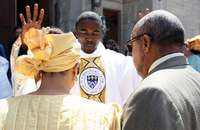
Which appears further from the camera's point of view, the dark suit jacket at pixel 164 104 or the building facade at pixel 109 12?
the building facade at pixel 109 12

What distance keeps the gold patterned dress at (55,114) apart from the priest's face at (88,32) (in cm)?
188

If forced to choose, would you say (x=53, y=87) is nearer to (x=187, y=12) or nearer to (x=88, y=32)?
(x=88, y=32)

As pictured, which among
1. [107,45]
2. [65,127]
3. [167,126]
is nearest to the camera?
[167,126]

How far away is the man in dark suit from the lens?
83.7 inches

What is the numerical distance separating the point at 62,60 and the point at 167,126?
0.75m

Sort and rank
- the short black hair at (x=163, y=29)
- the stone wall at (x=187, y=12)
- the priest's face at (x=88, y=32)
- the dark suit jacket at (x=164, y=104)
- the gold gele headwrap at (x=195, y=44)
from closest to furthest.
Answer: the dark suit jacket at (x=164, y=104), the short black hair at (x=163, y=29), the priest's face at (x=88, y=32), the gold gele headwrap at (x=195, y=44), the stone wall at (x=187, y=12)

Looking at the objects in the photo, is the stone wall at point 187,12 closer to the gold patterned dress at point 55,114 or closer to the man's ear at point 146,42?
the gold patterned dress at point 55,114

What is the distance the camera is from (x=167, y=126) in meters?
2.10

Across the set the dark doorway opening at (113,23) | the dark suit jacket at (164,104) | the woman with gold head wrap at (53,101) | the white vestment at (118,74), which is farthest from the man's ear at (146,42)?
the dark doorway opening at (113,23)

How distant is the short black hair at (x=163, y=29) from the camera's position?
2.37 meters

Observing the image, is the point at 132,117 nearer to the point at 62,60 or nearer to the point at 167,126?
the point at 167,126

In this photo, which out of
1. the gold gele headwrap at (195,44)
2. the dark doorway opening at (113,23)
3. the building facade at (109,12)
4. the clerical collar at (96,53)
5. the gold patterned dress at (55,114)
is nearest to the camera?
the gold patterned dress at (55,114)

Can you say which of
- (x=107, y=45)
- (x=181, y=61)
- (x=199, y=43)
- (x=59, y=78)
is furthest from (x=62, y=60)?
(x=107, y=45)

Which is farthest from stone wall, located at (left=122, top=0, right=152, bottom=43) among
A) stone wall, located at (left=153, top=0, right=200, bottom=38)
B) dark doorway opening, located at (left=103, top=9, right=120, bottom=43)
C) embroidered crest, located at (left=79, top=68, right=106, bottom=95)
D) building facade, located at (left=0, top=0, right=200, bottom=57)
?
embroidered crest, located at (left=79, top=68, right=106, bottom=95)
